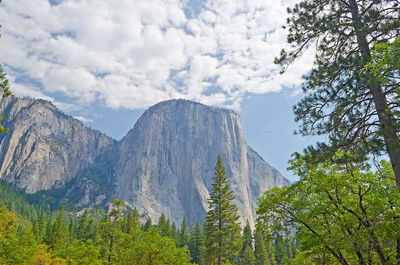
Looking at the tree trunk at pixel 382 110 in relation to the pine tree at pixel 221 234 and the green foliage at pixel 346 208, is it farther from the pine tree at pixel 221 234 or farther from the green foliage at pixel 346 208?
the pine tree at pixel 221 234

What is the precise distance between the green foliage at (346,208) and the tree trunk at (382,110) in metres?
1.03

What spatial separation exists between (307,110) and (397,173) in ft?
11.9

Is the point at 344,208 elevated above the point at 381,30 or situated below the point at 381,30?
below

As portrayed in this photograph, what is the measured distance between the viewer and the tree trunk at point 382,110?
7617 mm

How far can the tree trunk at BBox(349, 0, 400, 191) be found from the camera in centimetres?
762

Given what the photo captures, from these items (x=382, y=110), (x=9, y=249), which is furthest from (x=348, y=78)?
(x=9, y=249)

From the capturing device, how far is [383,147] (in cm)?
800

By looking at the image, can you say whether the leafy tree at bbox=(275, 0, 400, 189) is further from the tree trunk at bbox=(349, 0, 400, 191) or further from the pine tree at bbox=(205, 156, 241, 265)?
the pine tree at bbox=(205, 156, 241, 265)

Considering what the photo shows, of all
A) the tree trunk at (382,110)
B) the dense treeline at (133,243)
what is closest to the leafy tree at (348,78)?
the tree trunk at (382,110)

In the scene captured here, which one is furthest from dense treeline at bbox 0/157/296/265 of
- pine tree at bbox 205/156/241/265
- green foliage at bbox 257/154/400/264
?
green foliage at bbox 257/154/400/264

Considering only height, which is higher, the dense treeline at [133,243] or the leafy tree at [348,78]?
the leafy tree at [348,78]

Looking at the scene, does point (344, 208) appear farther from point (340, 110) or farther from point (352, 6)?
point (352, 6)

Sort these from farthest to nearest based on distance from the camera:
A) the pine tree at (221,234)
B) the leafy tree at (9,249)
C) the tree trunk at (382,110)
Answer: the pine tree at (221,234) → the leafy tree at (9,249) → the tree trunk at (382,110)

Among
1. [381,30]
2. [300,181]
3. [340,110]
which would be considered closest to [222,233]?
[300,181]
